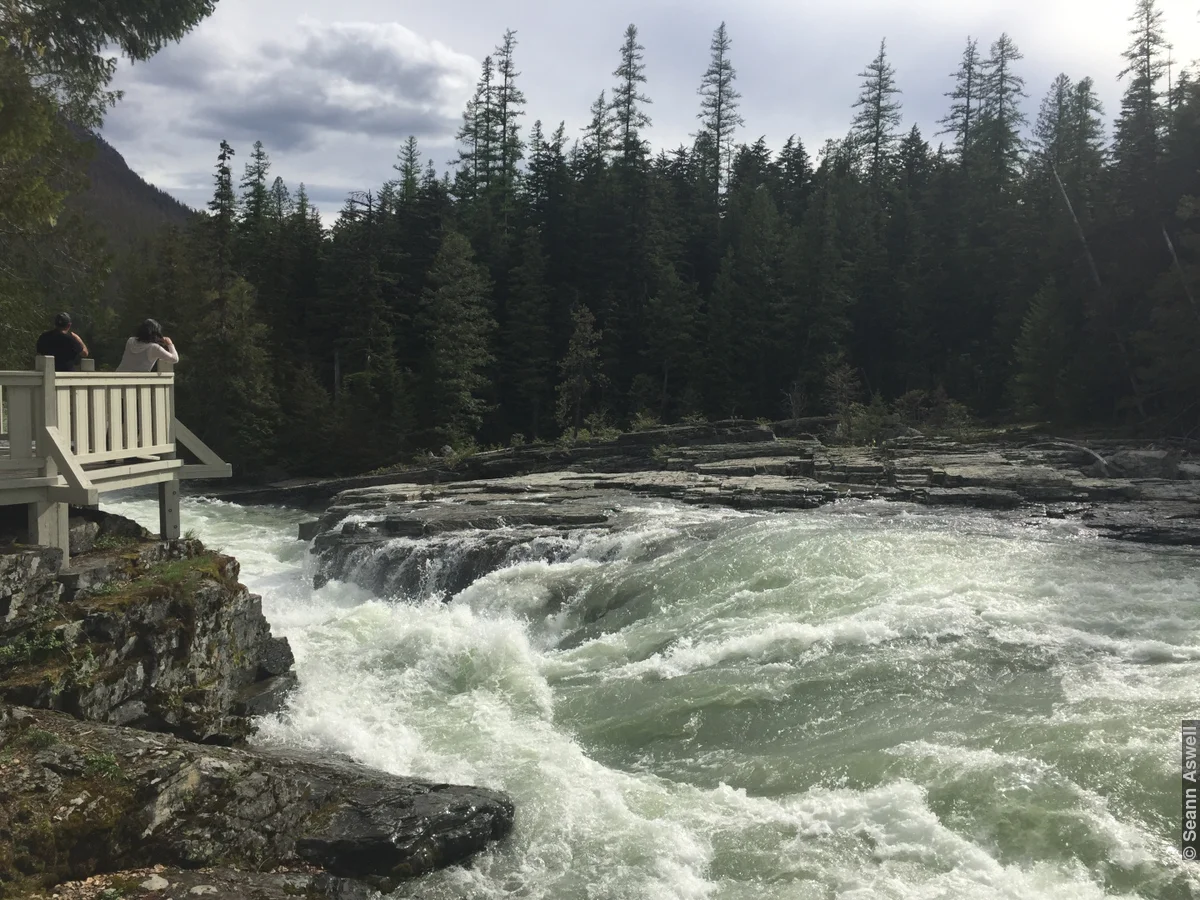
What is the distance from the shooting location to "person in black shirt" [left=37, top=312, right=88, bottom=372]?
8.14 meters

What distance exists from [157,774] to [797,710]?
5.22 metres

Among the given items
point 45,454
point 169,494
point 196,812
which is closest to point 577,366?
point 169,494

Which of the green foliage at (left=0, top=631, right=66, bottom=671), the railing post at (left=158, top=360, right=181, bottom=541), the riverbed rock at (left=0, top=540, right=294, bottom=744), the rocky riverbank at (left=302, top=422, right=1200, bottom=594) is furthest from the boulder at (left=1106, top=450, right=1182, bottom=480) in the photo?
the green foliage at (left=0, top=631, right=66, bottom=671)

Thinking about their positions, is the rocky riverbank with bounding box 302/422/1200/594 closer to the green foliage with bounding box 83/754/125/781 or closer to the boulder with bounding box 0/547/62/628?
the boulder with bounding box 0/547/62/628

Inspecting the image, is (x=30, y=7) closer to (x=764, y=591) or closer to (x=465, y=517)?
(x=465, y=517)

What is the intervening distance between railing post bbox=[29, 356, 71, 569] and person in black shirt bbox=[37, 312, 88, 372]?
62.8 inches

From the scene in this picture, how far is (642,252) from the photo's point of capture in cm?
4450

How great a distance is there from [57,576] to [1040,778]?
722 cm

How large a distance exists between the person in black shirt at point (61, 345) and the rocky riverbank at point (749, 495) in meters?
6.99

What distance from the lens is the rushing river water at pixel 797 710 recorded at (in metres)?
5.68

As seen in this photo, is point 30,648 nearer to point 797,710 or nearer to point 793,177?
point 797,710

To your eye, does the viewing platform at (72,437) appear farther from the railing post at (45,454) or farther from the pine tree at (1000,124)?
the pine tree at (1000,124)

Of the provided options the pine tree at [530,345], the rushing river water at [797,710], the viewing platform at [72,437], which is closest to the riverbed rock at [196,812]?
the rushing river water at [797,710]

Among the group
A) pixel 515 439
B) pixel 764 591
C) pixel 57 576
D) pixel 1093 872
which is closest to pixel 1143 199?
pixel 515 439
